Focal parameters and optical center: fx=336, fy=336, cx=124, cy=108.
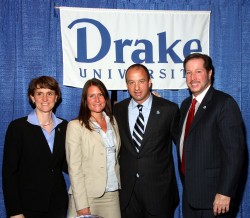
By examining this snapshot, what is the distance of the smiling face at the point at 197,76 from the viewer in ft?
8.13

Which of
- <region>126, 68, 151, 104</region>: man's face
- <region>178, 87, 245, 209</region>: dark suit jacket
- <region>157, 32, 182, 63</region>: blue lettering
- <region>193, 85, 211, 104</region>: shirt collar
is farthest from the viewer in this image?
<region>157, 32, 182, 63</region>: blue lettering

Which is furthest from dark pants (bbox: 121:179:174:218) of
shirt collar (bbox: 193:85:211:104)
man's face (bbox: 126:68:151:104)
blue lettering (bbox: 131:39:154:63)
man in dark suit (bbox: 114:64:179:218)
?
blue lettering (bbox: 131:39:154:63)

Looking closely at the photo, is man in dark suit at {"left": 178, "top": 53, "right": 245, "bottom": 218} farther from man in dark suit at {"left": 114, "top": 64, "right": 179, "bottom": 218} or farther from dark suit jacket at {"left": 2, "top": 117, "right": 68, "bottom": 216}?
dark suit jacket at {"left": 2, "top": 117, "right": 68, "bottom": 216}

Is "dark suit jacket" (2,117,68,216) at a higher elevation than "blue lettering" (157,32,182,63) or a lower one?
lower

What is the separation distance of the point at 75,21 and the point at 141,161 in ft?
4.77

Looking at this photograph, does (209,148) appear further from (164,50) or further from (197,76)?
(164,50)

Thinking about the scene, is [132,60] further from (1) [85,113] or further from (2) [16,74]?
(2) [16,74]

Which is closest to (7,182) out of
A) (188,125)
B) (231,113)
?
(188,125)

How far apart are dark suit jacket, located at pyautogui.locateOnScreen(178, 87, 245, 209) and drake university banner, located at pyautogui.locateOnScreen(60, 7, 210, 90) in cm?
88

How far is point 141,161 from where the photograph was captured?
100 inches

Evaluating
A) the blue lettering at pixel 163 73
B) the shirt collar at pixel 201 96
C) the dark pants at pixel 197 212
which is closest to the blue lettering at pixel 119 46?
the blue lettering at pixel 163 73

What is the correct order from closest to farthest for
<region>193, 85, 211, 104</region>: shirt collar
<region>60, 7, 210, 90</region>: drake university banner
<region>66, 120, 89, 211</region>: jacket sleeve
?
1. <region>66, 120, 89, 211</region>: jacket sleeve
2. <region>193, 85, 211, 104</region>: shirt collar
3. <region>60, 7, 210, 90</region>: drake university banner

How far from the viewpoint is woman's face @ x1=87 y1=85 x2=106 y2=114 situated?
2.53m

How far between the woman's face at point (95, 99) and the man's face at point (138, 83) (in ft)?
0.86
